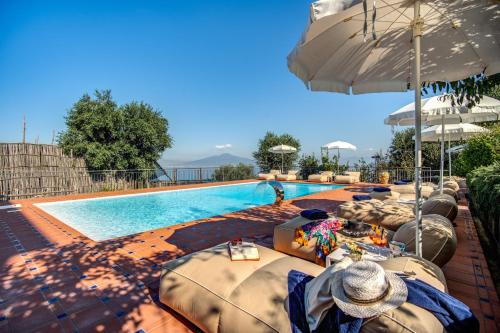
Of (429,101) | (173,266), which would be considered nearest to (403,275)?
(173,266)

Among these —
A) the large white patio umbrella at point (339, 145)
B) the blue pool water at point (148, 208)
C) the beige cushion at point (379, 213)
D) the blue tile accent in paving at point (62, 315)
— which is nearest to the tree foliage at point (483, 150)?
the beige cushion at point (379, 213)

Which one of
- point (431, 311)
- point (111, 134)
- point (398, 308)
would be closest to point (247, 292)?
point (398, 308)

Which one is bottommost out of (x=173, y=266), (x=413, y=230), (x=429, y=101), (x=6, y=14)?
(x=173, y=266)

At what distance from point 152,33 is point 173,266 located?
18.5 m

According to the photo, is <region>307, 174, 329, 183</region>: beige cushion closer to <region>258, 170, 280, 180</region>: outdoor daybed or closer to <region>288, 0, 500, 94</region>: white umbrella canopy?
<region>258, 170, 280, 180</region>: outdoor daybed

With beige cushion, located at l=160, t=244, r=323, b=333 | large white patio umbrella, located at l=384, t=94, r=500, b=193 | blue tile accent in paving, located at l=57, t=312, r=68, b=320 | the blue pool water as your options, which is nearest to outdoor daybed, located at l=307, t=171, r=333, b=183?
the blue pool water

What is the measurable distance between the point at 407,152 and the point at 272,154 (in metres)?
9.52

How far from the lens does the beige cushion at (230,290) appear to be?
184cm

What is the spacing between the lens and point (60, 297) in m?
2.82

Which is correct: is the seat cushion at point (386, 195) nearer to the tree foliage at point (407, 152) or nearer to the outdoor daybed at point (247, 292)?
the outdoor daybed at point (247, 292)

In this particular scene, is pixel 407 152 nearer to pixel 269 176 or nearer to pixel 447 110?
pixel 269 176

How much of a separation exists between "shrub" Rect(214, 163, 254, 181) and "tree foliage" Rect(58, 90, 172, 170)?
15.8 feet

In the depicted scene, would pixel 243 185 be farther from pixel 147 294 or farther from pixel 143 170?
pixel 147 294

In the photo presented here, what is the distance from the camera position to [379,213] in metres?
4.57
